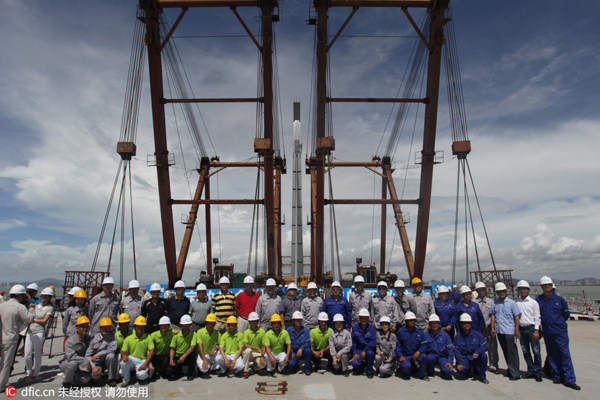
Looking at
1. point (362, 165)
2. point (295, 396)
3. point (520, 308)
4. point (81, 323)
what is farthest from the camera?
point (362, 165)

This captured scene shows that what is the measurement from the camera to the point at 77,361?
6406 mm

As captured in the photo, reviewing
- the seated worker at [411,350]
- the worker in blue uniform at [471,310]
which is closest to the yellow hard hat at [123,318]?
the seated worker at [411,350]

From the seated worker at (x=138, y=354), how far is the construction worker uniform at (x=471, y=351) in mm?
5435

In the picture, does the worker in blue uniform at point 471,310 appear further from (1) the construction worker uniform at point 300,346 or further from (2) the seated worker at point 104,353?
(2) the seated worker at point 104,353

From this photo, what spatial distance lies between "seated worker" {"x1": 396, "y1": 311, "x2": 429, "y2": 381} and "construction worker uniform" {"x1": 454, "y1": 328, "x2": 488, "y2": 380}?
64 cm

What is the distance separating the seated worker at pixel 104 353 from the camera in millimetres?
6488

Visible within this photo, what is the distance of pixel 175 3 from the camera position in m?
17.3

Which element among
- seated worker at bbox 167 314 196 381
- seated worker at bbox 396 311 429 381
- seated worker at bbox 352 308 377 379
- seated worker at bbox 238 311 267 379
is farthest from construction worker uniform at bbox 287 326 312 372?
seated worker at bbox 167 314 196 381

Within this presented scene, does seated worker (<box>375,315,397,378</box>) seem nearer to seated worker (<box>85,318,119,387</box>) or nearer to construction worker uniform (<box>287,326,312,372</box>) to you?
construction worker uniform (<box>287,326,312,372</box>)

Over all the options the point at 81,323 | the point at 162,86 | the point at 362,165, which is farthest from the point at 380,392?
the point at 362,165

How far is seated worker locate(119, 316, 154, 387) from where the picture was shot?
258 inches

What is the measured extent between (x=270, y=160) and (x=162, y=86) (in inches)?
241

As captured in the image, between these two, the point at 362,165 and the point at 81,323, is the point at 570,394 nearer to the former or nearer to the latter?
the point at 81,323

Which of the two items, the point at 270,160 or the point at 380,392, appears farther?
the point at 270,160
